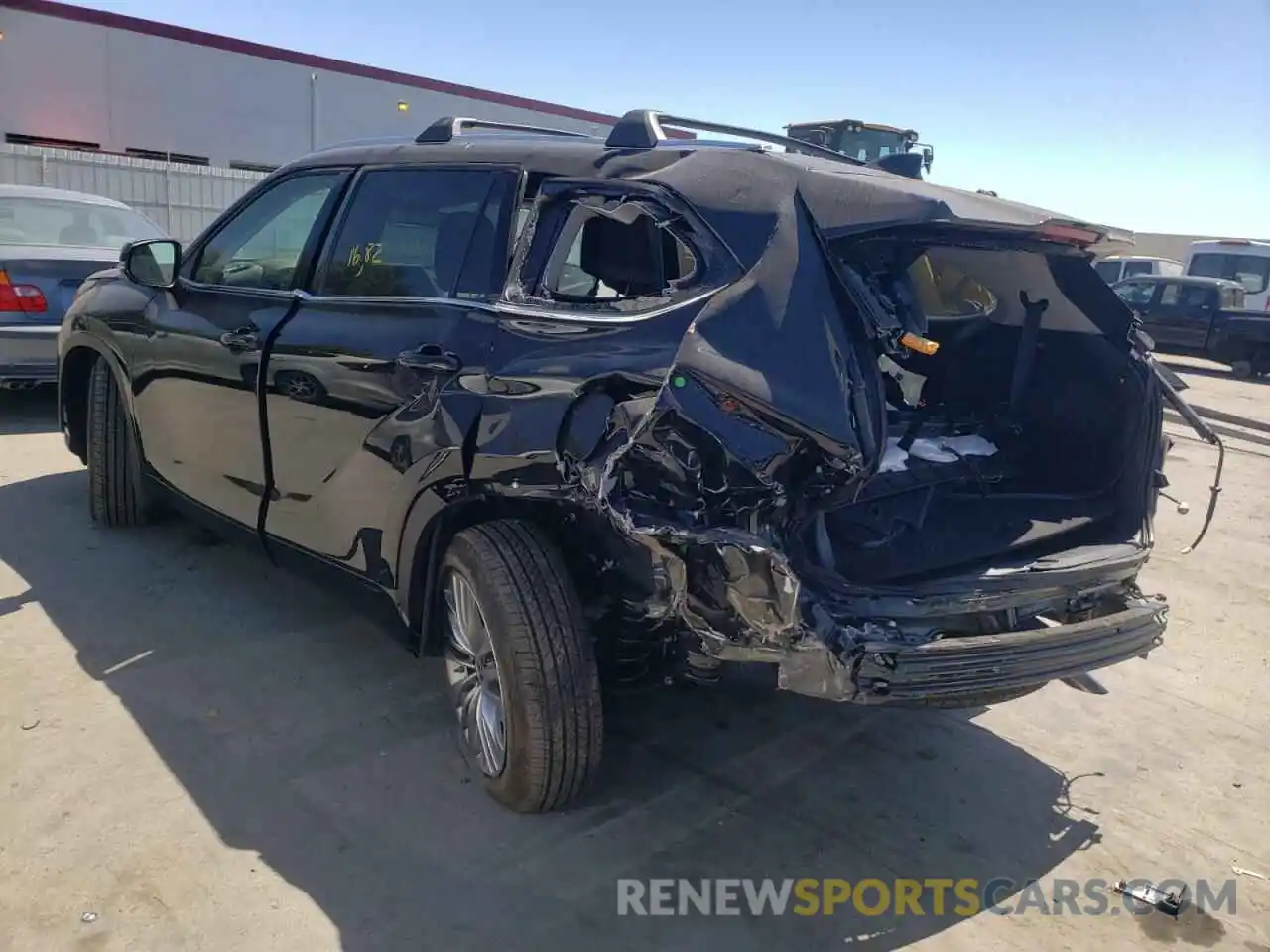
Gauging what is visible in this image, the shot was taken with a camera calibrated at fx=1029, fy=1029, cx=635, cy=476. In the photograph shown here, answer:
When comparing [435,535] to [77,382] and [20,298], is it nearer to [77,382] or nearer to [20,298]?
[77,382]

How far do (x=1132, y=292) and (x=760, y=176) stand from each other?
19041 mm

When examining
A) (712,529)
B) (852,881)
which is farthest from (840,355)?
(852,881)

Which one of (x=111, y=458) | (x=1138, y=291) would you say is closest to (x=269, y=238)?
(x=111, y=458)

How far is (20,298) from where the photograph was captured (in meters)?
6.96

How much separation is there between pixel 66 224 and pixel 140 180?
8.12 m

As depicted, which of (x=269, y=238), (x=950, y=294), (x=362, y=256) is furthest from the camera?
(x=269, y=238)

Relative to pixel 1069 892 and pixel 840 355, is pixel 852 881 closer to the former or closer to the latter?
pixel 1069 892

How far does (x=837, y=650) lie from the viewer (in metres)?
2.46

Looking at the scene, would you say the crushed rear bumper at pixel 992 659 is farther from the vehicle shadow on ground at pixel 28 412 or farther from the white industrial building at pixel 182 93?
the white industrial building at pixel 182 93

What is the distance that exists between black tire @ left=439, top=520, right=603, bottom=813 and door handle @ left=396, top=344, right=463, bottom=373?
1.64ft

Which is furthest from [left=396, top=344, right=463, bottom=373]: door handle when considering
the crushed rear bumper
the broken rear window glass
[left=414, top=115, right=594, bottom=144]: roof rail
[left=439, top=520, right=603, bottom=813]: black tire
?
the broken rear window glass

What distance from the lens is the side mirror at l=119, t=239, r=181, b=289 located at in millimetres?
4406

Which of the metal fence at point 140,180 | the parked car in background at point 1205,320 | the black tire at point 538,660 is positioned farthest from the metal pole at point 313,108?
the black tire at point 538,660

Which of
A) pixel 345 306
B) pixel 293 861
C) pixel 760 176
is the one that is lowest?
pixel 293 861
